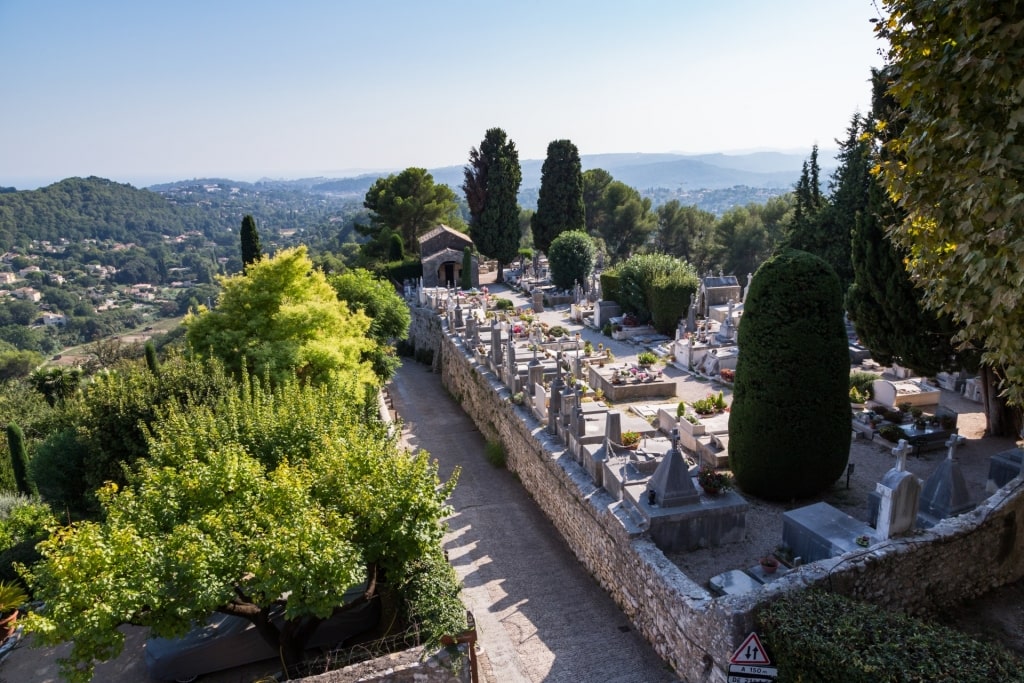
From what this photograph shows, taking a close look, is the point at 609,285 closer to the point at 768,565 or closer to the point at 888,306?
the point at 888,306

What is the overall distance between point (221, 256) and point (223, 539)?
167 m

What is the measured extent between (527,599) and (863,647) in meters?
5.80

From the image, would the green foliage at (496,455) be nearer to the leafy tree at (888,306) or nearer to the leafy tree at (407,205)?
the leafy tree at (888,306)

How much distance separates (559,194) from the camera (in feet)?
136

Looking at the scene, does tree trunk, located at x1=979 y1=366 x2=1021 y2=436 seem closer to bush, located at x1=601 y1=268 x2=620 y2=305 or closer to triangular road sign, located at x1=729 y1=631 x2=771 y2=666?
triangular road sign, located at x1=729 y1=631 x2=771 y2=666

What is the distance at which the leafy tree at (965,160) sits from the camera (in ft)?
20.5

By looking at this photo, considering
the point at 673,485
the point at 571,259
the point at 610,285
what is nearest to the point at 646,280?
the point at 610,285

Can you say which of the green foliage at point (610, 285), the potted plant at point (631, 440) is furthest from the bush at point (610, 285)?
the potted plant at point (631, 440)

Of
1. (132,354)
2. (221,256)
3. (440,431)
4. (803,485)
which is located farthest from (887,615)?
(221,256)

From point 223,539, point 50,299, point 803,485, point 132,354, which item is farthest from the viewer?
point 50,299

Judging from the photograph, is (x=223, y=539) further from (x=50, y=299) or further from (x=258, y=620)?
(x=50, y=299)

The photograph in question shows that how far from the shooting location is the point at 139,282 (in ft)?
423

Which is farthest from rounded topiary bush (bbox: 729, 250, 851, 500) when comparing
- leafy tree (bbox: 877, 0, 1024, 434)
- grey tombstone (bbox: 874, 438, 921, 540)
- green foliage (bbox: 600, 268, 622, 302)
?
green foliage (bbox: 600, 268, 622, 302)

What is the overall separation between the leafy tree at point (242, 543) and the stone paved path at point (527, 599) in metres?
1.65
